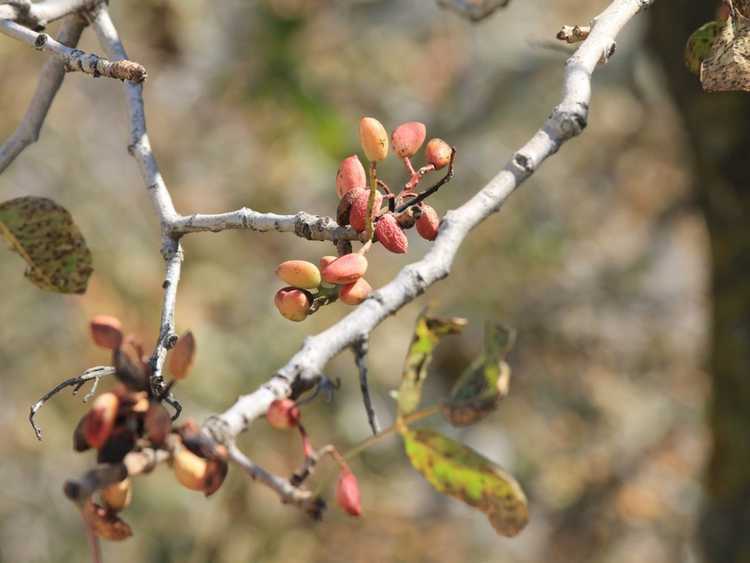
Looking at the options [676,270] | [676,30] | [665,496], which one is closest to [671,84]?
[676,30]

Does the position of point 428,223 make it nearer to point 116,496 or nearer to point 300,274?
point 300,274

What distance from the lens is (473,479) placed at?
0.82m

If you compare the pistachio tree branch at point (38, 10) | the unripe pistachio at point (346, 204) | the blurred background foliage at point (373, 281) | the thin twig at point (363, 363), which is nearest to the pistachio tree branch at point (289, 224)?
the unripe pistachio at point (346, 204)

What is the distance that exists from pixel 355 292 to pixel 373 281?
10.4 feet

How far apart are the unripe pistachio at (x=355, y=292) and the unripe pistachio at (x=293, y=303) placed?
0.11 ft

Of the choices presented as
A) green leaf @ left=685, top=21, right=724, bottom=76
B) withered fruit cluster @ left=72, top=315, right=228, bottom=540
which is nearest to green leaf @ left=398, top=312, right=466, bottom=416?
withered fruit cluster @ left=72, top=315, right=228, bottom=540

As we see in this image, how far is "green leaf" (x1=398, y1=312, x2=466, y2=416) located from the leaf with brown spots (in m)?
0.34

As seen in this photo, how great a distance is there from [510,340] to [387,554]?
370 centimetres

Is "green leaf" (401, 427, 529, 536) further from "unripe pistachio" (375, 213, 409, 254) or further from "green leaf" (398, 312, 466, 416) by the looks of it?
"unripe pistachio" (375, 213, 409, 254)

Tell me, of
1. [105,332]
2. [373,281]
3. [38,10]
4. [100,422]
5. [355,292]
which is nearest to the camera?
[100,422]

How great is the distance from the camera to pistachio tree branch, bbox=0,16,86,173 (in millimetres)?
1048

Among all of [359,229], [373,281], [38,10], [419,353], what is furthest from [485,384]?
[373,281]

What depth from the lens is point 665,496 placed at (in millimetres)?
4273

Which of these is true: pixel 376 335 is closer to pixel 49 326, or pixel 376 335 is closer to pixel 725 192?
pixel 49 326
